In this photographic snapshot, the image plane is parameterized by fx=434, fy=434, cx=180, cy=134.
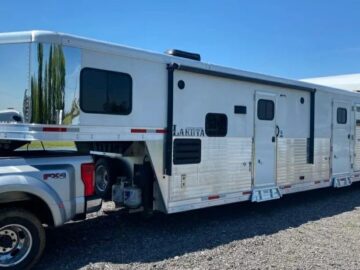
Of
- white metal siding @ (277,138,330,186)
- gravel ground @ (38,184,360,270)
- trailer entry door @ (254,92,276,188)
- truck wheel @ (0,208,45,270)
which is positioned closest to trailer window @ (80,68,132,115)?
truck wheel @ (0,208,45,270)

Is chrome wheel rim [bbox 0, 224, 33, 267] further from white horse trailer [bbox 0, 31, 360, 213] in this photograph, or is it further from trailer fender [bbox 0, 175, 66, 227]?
white horse trailer [bbox 0, 31, 360, 213]

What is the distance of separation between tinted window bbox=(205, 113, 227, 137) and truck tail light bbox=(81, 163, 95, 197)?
2.28m

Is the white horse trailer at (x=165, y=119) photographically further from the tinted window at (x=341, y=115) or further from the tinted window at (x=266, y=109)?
the tinted window at (x=341, y=115)

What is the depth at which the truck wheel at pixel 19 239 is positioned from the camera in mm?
4844

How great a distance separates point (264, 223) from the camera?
7.60 m

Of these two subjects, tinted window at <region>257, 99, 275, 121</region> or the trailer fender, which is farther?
tinted window at <region>257, 99, 275, 121</region>

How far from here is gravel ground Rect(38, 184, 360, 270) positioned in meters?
5.46

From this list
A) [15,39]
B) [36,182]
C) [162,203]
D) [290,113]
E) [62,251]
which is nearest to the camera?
[36,182]

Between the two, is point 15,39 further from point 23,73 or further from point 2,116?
point 2,116

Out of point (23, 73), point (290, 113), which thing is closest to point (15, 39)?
point (23, 73)

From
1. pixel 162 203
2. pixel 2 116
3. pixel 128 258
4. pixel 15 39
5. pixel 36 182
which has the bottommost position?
pixel 128 258

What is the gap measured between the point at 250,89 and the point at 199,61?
1371 mm

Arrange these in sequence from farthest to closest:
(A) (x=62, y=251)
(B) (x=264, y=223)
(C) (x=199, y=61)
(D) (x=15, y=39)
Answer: (B) (x=264, y=223) → (C) (x=199, y=61) → (A) (x=62, y=251) → (D) (x=15, y=39)

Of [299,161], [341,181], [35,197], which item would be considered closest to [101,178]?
[35,197]
